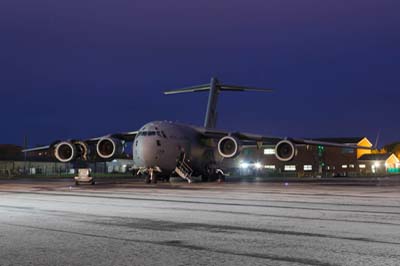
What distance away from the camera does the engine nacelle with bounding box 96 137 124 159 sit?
41.8 meters

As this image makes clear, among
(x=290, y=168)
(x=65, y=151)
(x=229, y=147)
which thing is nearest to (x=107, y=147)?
(x=65, y=151)

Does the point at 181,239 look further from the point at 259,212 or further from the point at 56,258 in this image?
the point at 259,212

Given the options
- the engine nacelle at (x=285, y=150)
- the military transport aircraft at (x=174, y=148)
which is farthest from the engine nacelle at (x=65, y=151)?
the engine nacelle at (x=285, y=150)

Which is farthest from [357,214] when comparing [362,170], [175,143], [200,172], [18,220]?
[362,170]

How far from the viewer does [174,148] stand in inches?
1550

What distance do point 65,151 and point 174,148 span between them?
9318 millimetres

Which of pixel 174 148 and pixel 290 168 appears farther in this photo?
pixel 290 168

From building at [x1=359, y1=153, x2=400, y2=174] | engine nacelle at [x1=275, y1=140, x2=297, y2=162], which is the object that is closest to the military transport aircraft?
engine nacelle at [x1=275, y1=140, x2=297, y2=162]

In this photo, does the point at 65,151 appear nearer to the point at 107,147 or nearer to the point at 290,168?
the point at 107,147

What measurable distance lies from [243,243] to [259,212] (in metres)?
5.86

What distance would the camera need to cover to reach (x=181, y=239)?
10.0m

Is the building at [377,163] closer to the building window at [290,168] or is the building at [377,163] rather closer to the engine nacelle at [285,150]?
the building window at [290,168]

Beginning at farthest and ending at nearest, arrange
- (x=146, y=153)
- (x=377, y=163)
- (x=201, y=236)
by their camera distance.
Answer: (x=377, y=163) → (x=146, y=153) → (x=201, y=236)

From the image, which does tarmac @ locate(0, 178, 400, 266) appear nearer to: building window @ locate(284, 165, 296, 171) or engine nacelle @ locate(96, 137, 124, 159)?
engine nacelle @ locate(96, 137, 124, 159)
